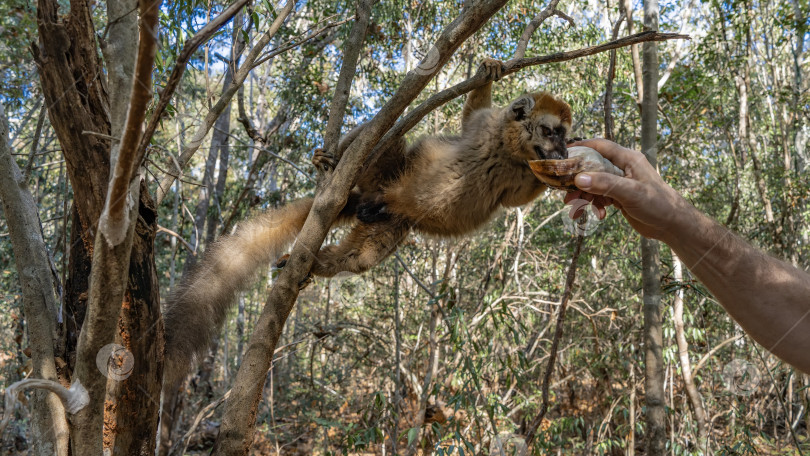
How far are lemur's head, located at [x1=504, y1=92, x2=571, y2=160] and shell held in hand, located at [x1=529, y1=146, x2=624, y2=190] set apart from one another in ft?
5.63

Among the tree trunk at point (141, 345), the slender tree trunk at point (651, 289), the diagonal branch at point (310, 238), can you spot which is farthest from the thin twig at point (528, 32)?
the tree trunk at point (141, 345)

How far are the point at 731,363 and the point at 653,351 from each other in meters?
4.52

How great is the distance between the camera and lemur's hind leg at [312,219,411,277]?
12.6 feet

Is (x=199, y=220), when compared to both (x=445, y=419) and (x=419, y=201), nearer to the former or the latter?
(x=445, y=419)

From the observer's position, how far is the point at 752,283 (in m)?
1.95

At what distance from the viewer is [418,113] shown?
7.37 ft

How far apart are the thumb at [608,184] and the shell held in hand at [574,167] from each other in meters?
0.17

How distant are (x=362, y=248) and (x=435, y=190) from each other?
2.26 feet

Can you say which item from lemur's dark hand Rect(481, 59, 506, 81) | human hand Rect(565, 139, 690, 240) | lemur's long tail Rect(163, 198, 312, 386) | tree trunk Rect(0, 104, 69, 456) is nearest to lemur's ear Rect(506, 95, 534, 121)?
lemur's dark hand Rect(481, 59, 506, 81)

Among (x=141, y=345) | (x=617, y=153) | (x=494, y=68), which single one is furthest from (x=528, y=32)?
(x=141, y=345)

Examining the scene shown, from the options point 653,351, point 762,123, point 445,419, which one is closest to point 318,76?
point 445,419

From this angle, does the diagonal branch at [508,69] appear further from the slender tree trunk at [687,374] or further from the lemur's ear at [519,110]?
the slender tree trunk at [687,374]

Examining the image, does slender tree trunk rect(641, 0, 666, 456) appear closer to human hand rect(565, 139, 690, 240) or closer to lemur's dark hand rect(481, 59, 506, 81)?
lemur's dark hand rect(481, 59, 506, 81)

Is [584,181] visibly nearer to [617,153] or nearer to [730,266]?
[617,153]
